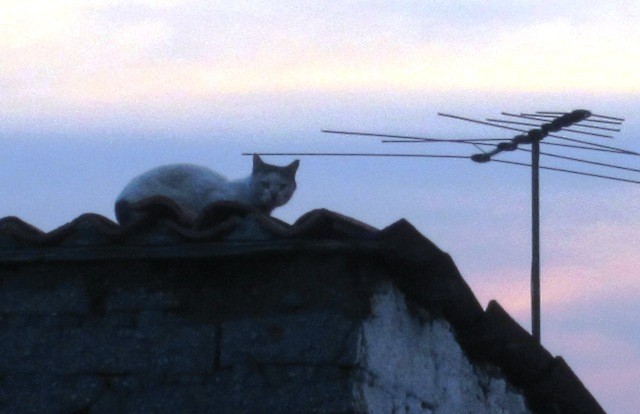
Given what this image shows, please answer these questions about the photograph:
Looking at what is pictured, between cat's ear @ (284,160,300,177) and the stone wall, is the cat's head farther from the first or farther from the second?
the stone wall

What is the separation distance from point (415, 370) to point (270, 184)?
170 cm

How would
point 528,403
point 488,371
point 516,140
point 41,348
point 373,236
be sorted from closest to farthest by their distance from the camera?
1. point 373,236
2. point 41,348
3. point 488,371
4. point 528,403
5. point 516,140

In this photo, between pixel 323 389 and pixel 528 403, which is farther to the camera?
pixel 528 403

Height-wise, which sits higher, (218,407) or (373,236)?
(373,236)

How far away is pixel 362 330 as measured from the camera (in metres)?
5.24

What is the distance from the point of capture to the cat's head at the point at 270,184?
23.4ft

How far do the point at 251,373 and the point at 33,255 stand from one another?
0.99 m

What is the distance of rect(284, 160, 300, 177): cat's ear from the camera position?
296 inches

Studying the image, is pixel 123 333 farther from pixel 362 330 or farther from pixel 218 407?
pixel 362 330

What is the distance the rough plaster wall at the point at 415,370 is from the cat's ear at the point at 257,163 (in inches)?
58.1

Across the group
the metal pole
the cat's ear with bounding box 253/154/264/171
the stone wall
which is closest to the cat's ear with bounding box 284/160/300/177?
the cat's ear with bounding box 253/154/264/171

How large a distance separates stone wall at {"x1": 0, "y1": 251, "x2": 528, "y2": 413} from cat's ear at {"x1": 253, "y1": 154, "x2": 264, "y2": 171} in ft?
6.09

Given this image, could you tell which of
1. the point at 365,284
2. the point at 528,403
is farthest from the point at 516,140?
the point at 365,284

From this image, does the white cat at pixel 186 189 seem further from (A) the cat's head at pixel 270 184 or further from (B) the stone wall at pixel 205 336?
(B) the stone wall at pixel 205 336
